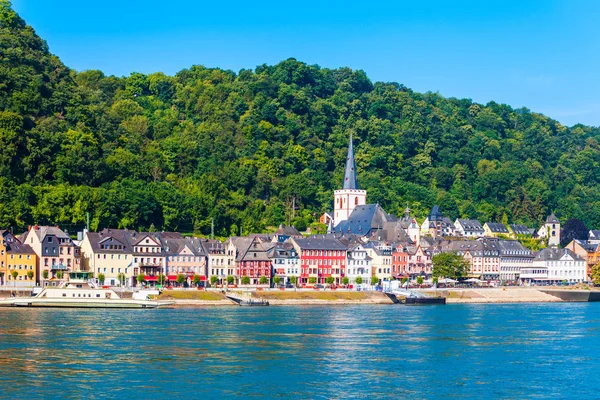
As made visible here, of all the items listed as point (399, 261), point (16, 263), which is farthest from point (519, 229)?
point (16, 263)

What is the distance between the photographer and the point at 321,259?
112625 mm

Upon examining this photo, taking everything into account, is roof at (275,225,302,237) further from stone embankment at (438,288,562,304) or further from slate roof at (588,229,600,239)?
slate roof at (588,229,600,239)

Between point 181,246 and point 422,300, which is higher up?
point 181,246

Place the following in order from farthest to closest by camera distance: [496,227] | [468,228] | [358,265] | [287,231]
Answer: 1. [496,227]
2. [468,228]
3. [287,231]
4. [358,265]

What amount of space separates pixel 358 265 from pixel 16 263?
3696 cm

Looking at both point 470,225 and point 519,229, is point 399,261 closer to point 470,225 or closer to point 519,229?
point 470,225

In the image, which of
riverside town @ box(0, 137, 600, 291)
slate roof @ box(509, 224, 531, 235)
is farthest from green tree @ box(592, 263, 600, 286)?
slate roof @ box(509, 224, 531, 235)

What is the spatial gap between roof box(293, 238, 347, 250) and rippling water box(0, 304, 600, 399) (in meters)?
29.8

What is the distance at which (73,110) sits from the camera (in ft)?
447

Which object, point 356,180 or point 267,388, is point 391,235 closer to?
point 356,180

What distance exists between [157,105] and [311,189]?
42393 mm

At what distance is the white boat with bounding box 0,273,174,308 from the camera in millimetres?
84188

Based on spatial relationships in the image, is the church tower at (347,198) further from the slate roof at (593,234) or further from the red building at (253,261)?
the red building at (253,261)

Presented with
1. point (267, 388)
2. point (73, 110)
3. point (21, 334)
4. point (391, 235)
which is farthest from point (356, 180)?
point (267, 388)
